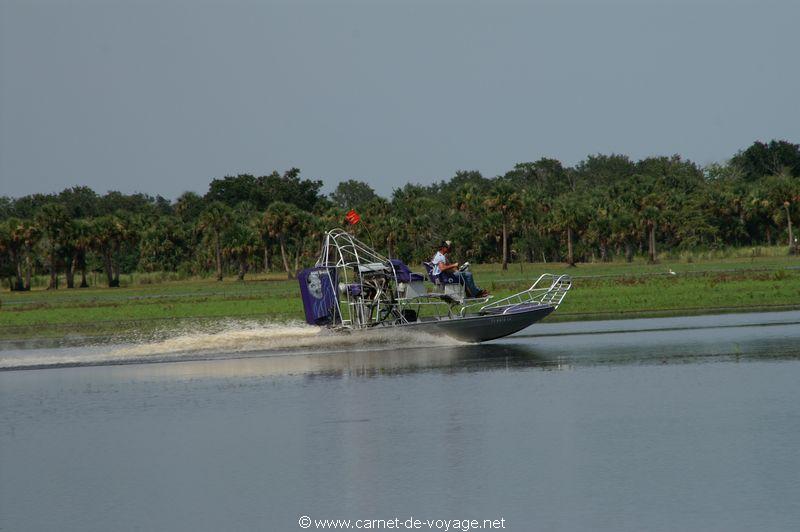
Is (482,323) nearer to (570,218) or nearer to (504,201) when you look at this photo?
(504,201)

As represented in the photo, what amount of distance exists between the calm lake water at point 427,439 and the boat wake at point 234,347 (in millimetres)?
1197

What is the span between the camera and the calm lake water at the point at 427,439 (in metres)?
15.5

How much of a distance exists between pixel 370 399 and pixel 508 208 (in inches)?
3367

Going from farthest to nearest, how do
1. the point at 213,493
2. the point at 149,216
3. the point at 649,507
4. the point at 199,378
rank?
the point at 149,216 < the point at 199,378 < the point at 213,493 < the point at 649,507

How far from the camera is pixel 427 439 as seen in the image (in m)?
19.5

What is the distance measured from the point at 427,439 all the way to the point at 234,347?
17217 millimetres

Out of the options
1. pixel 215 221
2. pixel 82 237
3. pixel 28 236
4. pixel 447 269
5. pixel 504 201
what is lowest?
pixel 447 269

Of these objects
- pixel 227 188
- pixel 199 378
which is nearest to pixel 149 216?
A: pixel 227 188

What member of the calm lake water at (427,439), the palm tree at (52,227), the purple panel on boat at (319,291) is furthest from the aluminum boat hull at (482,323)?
the palm tree at (52,227)

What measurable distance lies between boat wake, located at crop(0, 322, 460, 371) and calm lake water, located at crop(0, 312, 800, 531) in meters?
1.20

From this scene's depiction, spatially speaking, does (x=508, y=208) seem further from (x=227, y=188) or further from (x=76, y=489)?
(x=76, y=489)

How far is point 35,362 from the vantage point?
3447 cm

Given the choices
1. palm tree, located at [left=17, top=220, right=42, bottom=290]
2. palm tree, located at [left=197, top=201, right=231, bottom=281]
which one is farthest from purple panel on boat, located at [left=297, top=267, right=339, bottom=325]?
palm tree, located at [left=197, top=201, right=231, bottom=281]

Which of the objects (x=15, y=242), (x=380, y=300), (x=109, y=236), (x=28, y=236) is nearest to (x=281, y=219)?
(x=109, y=236)
